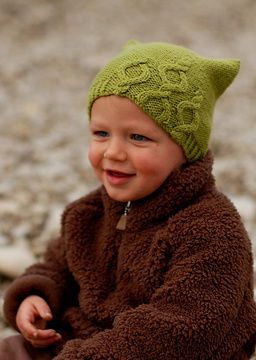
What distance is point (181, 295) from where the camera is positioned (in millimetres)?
1687

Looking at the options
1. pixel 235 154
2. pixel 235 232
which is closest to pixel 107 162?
pixel 235 232

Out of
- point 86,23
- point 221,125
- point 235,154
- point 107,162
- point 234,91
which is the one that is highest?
point 86,23

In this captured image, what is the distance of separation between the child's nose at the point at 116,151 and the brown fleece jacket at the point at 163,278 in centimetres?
14

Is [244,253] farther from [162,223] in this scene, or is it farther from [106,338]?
[106,338]

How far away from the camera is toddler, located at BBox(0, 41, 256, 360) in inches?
66.3

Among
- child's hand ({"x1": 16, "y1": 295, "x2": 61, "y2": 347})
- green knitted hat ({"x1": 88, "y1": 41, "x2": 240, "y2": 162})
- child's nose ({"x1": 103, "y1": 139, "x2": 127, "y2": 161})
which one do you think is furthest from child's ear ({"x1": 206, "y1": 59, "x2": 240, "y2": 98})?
child's hand ({"x1": 16, "y1": 295, "x2": 61, "y2": 347})

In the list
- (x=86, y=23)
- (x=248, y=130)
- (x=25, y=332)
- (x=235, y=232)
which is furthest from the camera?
(x=86, y=23)

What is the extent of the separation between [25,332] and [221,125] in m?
2.79

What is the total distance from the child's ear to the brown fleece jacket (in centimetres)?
22

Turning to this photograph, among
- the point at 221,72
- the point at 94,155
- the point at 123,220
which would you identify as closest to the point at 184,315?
the point at 123,220

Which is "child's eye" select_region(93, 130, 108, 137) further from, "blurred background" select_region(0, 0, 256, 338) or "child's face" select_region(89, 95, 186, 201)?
"blurred background" select_region(0, 0, 256, 338)

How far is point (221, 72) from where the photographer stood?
6.21ft

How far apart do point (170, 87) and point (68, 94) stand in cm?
339

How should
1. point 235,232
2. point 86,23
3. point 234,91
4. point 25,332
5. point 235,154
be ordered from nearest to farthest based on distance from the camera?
point 235,232, point 25,332, point 235,154, point 234,91, point 86,23
